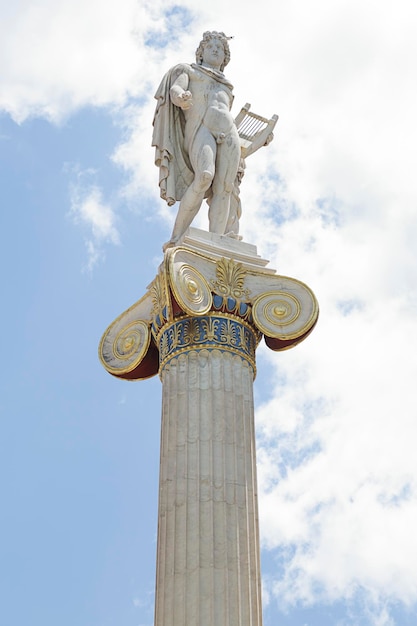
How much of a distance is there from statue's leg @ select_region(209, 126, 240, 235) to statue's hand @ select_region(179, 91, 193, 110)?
3.27 feet

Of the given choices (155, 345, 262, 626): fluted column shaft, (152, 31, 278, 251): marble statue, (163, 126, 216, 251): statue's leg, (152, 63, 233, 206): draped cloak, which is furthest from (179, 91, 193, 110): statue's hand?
(155, 345, 262, 626): fluted column shaft

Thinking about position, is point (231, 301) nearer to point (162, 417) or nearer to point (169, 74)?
point (162, 417)

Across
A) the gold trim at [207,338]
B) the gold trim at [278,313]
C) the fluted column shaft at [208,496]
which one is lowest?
the fluted column shaft at [208,496]

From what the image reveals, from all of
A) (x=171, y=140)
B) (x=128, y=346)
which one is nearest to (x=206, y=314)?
(x=128, y=346)

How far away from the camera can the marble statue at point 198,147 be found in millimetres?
22688

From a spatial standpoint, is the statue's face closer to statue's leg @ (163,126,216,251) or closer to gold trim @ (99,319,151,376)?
statue's leg @ (163,126,216,251)

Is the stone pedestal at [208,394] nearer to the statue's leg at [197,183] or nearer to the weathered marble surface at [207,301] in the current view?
the weathered marble surface at [207,301]

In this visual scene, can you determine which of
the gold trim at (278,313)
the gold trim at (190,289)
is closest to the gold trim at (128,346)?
the gold trim at (190,289)

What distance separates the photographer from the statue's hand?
22875 mm

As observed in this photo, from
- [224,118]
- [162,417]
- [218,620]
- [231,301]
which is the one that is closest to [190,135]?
[224,118]

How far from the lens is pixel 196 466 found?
18.8 metres

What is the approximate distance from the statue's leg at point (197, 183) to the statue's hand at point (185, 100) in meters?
0.66

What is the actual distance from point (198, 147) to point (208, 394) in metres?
5.59

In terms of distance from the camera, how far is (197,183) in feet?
74.0
